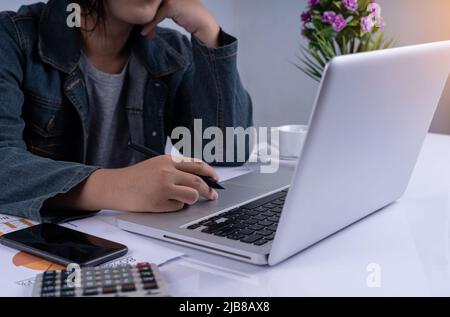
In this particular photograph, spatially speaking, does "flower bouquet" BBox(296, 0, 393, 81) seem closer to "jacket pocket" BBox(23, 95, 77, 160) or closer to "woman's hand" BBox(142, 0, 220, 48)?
"woman's hand" BBox(142, 0, 220, 48)

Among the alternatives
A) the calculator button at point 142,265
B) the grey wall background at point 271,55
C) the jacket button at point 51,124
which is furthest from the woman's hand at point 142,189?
the grey wall background at point 271,55

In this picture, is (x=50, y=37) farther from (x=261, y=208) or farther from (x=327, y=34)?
(x=327, y=34)

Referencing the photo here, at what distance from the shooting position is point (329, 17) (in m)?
1.43

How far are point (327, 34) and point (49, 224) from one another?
1001 mm

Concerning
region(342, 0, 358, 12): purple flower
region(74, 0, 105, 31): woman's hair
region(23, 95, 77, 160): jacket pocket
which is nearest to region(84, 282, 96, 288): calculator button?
region(23, 95, 77, 160): jacket pocket

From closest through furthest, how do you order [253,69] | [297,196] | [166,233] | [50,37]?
[297,196], [166,233], [50,37], [253,69]

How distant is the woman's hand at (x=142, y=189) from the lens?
715 millimetres

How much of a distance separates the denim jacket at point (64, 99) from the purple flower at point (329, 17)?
0.37 m

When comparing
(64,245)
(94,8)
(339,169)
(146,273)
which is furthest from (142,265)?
(94,8)

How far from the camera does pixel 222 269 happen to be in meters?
0.59

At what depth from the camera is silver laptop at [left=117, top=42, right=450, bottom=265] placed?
52 cm

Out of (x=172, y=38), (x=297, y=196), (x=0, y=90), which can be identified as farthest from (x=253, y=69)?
(x=297, y=196)

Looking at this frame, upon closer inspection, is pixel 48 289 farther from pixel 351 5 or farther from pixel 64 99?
pixel 351 5

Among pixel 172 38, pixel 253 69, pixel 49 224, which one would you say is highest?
pixel 172 38
